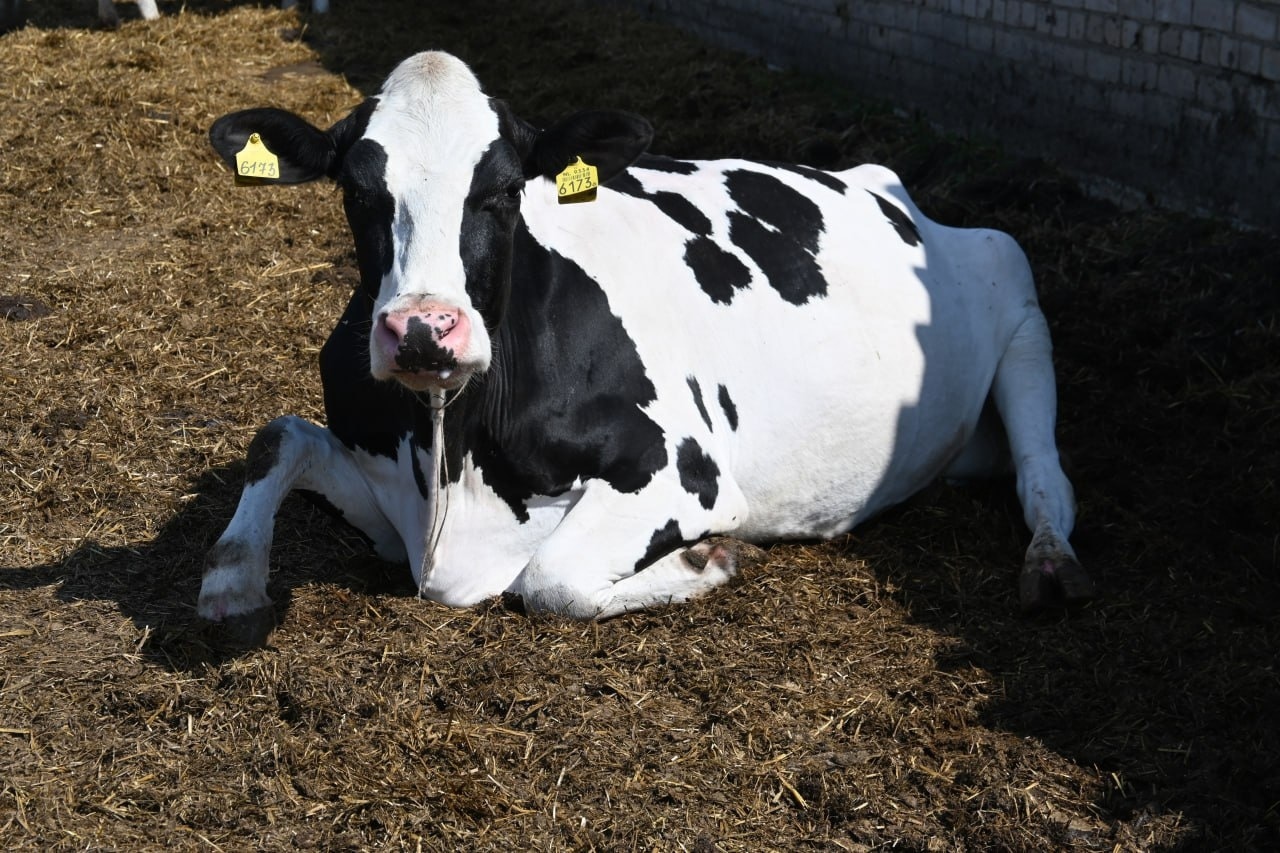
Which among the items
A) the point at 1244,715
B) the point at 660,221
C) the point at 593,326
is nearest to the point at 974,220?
the point at 660,221

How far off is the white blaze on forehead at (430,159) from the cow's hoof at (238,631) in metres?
1.11

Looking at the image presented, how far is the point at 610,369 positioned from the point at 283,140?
1326 millimetres

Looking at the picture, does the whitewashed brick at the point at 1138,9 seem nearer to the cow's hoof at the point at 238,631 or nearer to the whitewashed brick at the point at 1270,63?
the whitewashed brick at the point at 1270,63

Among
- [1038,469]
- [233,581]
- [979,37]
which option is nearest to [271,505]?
[233,581]

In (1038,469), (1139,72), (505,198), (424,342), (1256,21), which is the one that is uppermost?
(505,198)

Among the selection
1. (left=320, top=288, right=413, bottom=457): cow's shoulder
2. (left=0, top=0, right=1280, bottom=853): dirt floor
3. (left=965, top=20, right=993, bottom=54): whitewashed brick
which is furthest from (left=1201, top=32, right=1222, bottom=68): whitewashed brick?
(left=320, top=288, right=413, bottom=457): cow's shoulder

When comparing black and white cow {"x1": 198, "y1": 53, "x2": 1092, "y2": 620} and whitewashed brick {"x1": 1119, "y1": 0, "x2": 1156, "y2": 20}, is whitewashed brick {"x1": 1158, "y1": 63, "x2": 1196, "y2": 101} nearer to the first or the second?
whitewashed brick {"x1": 1119, "y1": 0, "x2": 1156, "y2": 20}

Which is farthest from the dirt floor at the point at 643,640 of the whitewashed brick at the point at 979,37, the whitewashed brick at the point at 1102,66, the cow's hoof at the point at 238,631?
the whitewashed brick at the point at 979,37

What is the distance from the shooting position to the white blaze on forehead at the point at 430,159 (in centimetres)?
442

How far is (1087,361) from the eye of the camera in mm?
7234

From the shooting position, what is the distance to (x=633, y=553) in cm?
514

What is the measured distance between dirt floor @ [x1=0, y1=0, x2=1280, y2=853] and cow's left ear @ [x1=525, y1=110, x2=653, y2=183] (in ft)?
4.93

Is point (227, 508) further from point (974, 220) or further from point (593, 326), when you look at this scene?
point (974, 220)

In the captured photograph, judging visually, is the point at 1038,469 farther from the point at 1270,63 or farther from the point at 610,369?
→ the point at 1270,63
